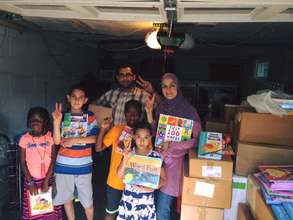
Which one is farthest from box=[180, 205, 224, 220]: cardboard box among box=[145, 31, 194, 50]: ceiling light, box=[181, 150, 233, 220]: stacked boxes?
box=[145, 31, 194, 50]: ceiling light

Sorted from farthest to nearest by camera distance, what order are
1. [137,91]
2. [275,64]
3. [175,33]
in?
[275,64], [175,33], [137,91]

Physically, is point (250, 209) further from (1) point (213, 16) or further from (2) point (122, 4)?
(2) point (122, 4)

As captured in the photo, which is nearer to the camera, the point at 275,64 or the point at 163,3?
the point at 163,3

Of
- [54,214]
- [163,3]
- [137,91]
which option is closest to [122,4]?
[163,3]

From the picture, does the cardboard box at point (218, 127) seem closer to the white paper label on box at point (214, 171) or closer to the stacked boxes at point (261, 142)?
the stacked boxes at point (261, 142)

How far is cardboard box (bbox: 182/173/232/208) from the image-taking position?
2.20 m

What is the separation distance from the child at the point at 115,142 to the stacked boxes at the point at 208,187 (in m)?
0.54

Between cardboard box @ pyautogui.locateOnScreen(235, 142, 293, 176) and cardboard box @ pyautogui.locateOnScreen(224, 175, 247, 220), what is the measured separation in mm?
69

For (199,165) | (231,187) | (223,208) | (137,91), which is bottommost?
(223,208)

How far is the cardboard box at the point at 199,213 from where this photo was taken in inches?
88.4

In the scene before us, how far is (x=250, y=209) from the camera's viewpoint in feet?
7.09

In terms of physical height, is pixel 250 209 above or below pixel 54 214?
above

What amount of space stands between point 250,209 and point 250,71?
4.99 meters

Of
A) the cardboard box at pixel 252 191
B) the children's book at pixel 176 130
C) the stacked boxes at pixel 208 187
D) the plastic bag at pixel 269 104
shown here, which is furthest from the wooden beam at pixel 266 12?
the cardboard box at pixel 252 191
